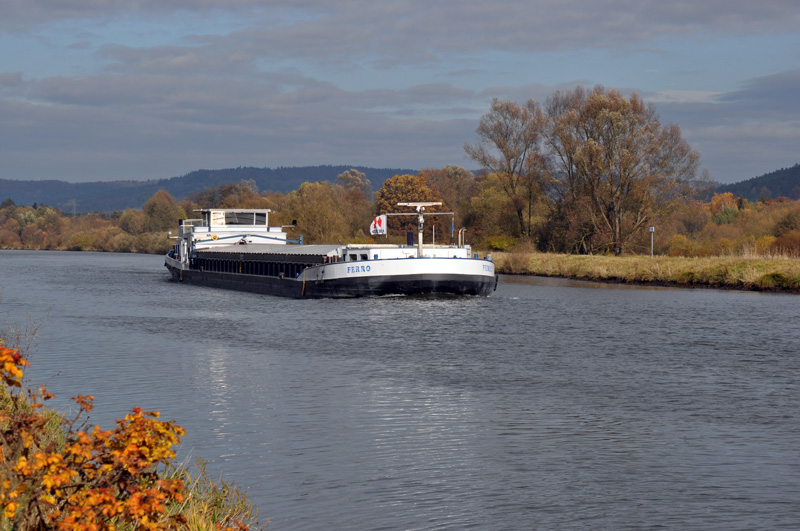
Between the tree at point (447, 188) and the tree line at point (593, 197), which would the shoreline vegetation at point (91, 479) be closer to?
the tree line at point (593, 197)

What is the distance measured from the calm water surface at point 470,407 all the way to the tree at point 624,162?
3164 centimetres

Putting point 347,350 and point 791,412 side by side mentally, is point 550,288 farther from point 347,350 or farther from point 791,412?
point 791,412

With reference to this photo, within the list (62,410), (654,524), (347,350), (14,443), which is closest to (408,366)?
(347,350)

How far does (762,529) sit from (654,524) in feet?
3.48

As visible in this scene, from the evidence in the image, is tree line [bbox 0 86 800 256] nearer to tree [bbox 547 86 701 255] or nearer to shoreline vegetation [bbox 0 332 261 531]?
tree [bbox 547 86 701 255]

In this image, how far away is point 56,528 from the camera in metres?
6.17

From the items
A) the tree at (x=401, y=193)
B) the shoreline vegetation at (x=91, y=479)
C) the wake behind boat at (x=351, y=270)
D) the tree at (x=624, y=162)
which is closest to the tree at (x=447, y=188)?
the tree at (x=401, y=193)

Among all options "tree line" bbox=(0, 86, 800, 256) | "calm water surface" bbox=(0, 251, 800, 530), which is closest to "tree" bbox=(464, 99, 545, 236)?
"tree line" bbox=(0, 86, 800, 256)

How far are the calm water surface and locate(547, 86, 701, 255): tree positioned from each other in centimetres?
3164

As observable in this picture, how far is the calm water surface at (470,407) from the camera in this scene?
9625 mm

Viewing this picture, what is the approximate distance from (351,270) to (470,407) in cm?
2404

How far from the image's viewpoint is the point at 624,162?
2479 inches

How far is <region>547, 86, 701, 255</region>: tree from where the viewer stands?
63.1 m

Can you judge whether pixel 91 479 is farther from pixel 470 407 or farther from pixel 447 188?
pixel 447 188
